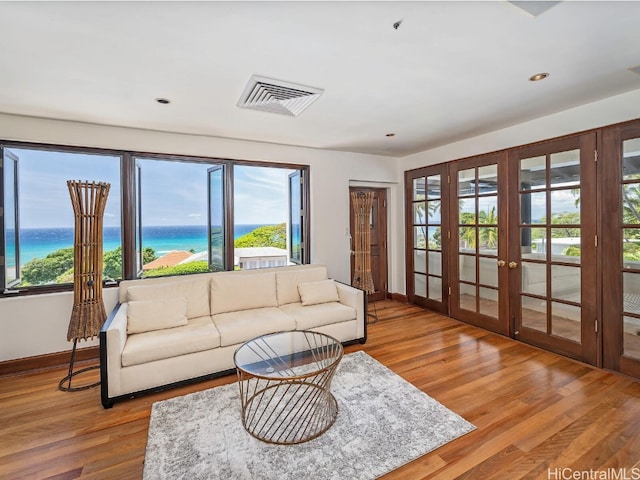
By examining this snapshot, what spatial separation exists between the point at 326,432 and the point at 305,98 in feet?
8.45

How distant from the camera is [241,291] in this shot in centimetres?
337

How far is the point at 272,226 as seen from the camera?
16.6ft

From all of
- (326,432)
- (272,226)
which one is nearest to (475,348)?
(326,432)

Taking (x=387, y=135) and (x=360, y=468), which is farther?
(x=387, y=135)

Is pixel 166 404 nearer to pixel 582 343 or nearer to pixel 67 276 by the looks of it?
pixel 67 276

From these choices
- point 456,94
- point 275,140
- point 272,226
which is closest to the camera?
point 456,94

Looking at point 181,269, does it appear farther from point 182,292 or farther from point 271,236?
point 271,236

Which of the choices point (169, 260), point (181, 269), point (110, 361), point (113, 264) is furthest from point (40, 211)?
point (110, 361)

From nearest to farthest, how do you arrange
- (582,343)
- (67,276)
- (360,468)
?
(360,468) < (582,343) < (67,276)

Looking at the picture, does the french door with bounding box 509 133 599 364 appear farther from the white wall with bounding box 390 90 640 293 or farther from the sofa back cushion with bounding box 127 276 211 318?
the sofa back cushion with bounding box 127 276 211 318

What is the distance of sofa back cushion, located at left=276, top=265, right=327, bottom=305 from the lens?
141 inches

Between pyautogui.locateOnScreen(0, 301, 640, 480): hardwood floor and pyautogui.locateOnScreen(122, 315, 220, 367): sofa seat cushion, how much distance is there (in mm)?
330

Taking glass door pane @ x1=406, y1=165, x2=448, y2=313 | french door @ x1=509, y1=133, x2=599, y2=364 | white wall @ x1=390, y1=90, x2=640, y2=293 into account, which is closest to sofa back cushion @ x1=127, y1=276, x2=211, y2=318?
glass door pane @ x1=406, y1=165, x2=448, y2=313

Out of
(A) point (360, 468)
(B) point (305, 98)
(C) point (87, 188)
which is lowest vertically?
(A) point (360, 468)
